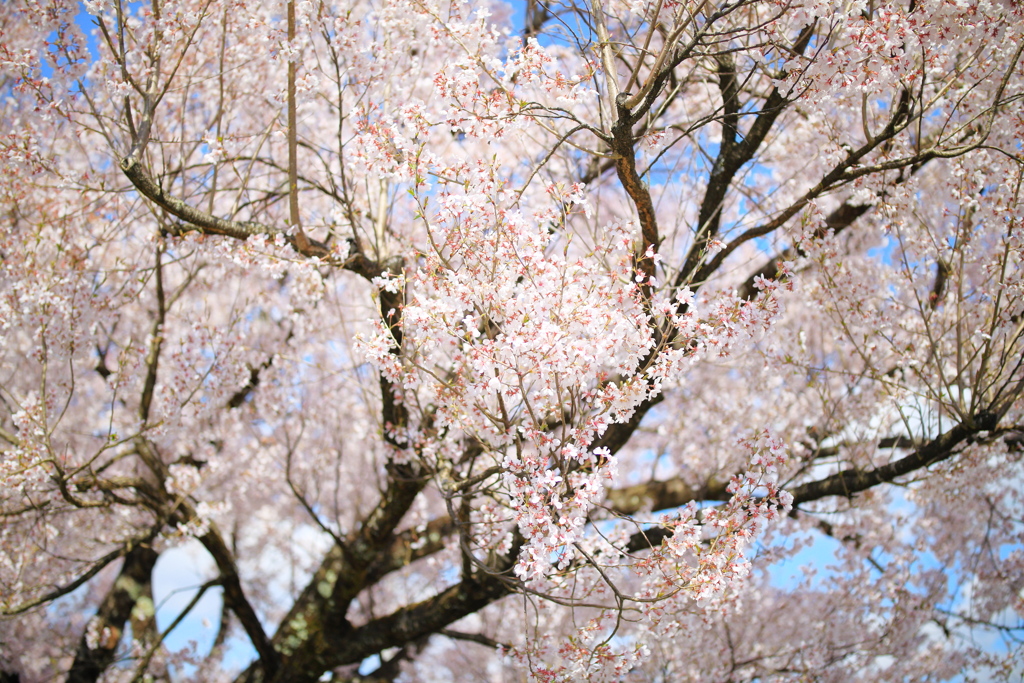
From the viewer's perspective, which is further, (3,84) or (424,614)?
(3,84)

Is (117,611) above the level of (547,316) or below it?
above

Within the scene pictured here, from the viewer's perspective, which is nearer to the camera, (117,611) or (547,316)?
(547,316)

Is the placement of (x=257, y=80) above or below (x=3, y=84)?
below

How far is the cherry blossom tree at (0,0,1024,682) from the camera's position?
3400 mm

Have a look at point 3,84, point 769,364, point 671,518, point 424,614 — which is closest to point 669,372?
point 671,518

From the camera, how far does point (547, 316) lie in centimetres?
315

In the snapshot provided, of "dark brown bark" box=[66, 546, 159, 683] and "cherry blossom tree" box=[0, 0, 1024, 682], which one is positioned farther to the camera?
"dark brown bark" box=[66, 546, 159, 683]

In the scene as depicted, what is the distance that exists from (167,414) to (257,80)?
10.7ft

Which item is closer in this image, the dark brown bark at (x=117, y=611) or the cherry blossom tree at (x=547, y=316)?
the cherry blossom tree at (x=547, y=316)

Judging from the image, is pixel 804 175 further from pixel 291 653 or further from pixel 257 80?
pixel 291 653

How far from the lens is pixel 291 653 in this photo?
6.53 m

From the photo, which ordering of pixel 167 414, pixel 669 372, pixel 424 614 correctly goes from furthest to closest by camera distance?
pixel 424 614
pixel 167 414
pixel 669 372

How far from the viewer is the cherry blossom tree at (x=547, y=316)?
3400 millimetres

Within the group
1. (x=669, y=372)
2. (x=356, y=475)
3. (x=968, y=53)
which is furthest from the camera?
(x=356, y=475)
